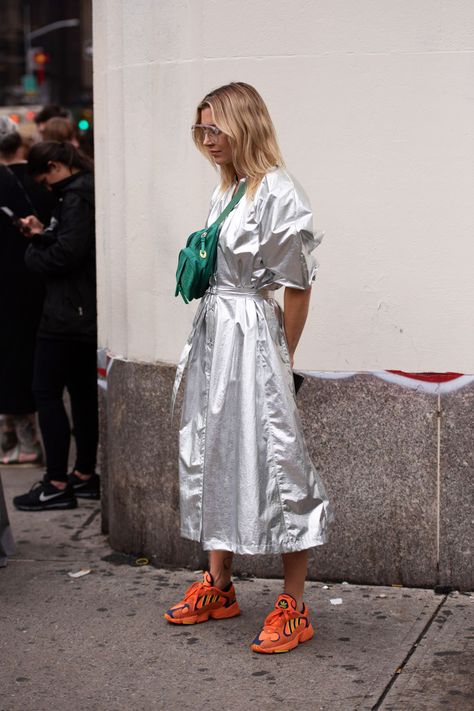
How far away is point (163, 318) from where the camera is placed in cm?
486

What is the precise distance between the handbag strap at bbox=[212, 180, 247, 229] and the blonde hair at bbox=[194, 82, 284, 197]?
1.5 inches

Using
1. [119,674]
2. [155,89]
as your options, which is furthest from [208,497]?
[155,89]

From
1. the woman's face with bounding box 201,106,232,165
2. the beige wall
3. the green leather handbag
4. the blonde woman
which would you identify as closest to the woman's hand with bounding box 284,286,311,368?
the blonde woman

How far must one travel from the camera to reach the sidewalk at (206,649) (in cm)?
365

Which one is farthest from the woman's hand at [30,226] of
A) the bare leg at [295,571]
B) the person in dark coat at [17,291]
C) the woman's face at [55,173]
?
the bare leg at [295,571]

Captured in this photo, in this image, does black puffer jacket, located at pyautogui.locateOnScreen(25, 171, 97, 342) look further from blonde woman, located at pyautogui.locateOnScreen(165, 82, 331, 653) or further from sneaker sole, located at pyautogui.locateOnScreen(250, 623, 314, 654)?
sneaker sole, located at pyautogui.locateOnScreen(250, 623, 314, 654)

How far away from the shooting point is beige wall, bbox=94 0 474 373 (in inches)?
172

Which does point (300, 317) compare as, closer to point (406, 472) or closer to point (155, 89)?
point (406, 472)

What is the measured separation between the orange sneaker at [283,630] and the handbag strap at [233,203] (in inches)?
52.3

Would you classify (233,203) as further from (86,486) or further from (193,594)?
(86,486)

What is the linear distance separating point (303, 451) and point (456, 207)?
1169 mm

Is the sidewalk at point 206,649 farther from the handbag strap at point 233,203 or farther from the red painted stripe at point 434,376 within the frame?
the handbag strap at point 233,203

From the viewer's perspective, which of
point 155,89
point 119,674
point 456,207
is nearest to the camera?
point 119,674

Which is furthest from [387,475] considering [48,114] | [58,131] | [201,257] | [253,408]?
[48,114]
